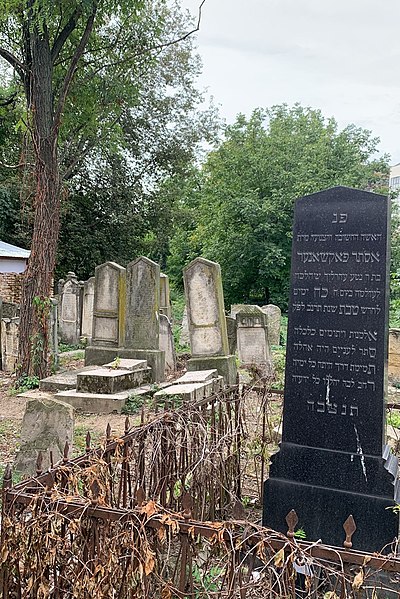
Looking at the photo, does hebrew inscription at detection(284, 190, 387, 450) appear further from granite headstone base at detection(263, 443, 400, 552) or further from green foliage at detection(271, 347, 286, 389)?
green foliage at detection(271, 347, 286, 389)

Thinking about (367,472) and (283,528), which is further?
(283,528)

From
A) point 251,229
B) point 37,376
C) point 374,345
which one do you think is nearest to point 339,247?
point 374,345

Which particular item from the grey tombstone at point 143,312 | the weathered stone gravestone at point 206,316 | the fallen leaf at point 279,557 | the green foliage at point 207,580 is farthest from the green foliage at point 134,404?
the fallen leaf at point 279,557

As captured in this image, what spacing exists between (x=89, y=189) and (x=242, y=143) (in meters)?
7.84

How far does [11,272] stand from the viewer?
20156 mm

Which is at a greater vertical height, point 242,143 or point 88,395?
point 242,143

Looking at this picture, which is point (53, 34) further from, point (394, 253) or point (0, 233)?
point (394, 253)

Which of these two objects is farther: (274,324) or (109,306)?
(274,324)

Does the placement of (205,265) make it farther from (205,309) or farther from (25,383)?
(25,383)

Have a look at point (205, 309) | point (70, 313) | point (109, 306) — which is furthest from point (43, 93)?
point (70, 313)

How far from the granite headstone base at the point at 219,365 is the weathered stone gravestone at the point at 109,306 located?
157cm

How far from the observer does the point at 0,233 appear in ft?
78.5

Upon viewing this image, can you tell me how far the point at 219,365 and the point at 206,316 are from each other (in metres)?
0.89

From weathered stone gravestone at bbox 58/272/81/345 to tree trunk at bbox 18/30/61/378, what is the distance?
15.7ft
